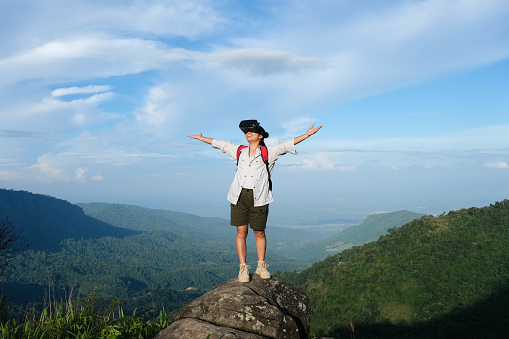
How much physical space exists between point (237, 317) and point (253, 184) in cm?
266

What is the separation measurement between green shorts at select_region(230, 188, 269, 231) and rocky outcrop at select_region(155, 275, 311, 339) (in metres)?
1.26

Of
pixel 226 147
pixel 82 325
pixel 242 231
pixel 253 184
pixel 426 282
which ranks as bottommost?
pixel 426 282

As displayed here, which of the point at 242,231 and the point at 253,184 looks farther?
the point at 242,231

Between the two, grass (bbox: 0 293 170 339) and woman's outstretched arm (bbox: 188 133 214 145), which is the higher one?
woman's outstretched arm (bbox: 188 133 214 145)

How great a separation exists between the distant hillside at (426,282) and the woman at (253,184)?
174 ft

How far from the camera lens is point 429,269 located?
70.4 m

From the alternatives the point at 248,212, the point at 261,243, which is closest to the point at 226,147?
the point at 248,212

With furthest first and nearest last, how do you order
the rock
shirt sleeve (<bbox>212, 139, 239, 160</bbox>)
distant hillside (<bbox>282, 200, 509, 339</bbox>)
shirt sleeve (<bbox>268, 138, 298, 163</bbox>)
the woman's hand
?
distant hillside (<bbox>282, 200, 509, 339</bbox>) < shirt sleeve (<bbox>212, 139, 239, 160</bbox>) < shirt sleeve (<bbox>268, 138, 298, 163</bbox>) < the woman's hand < the rock

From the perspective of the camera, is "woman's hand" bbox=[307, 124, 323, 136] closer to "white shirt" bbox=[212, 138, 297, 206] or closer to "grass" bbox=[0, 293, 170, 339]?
"white shirt" bbox=[212, 138, 297, 206]

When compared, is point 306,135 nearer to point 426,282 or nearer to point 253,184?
point 253,184

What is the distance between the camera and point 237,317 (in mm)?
6281

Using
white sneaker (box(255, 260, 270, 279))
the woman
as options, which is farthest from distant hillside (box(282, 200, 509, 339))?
the woman

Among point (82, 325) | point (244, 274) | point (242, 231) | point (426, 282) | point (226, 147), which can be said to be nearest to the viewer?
point (82, 325)

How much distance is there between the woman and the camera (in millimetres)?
7871
